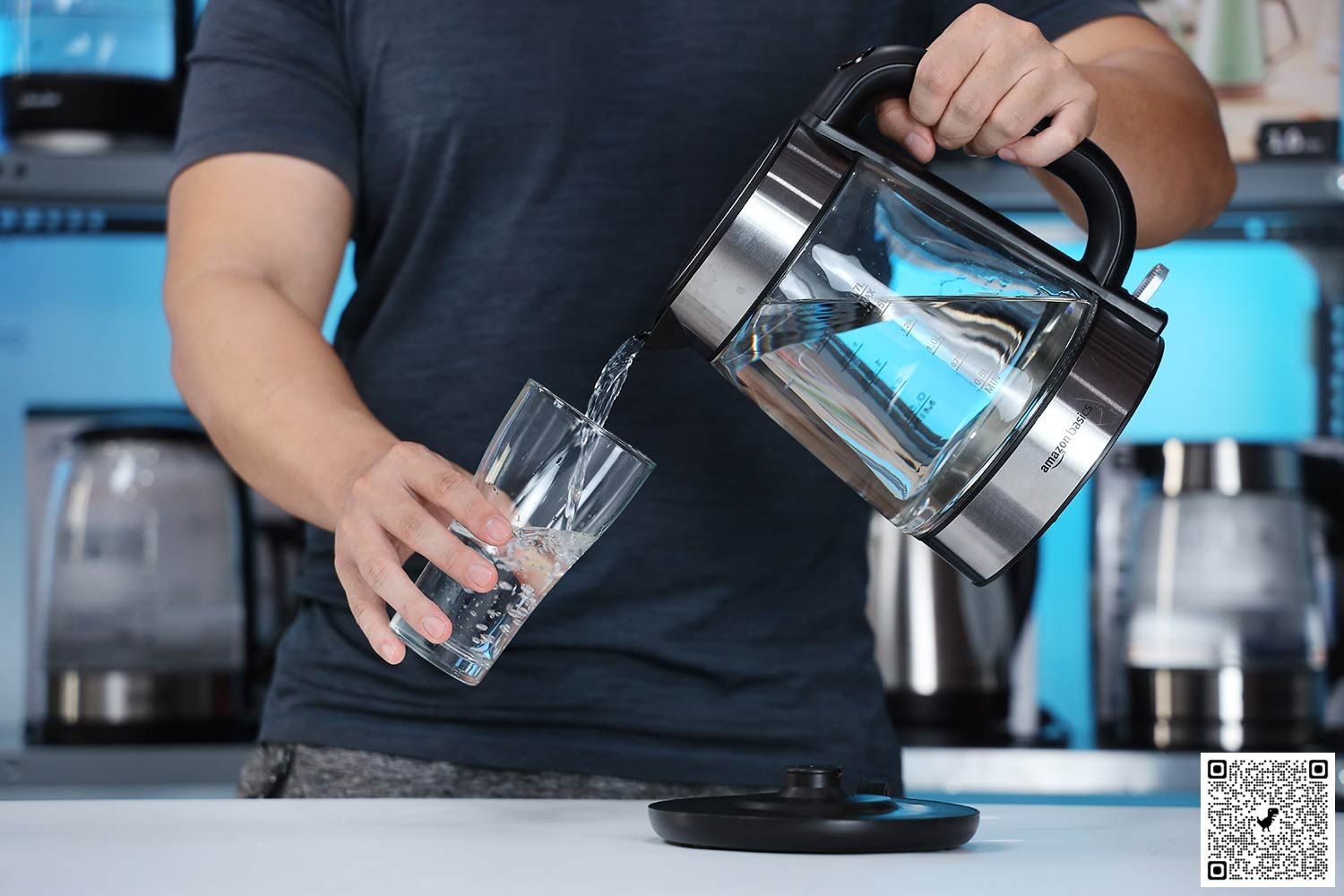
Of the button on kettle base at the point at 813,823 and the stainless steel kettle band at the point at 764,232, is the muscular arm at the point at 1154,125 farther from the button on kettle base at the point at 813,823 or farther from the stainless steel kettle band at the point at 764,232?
the button on kettle base at the point at 813,823

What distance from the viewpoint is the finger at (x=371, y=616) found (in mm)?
718

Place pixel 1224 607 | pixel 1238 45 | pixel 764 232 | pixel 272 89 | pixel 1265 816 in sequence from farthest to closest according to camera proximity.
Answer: pixel 1238 45
pixel 1224 607
pixel 272 89
pixel 764 232
pixel 1265 816

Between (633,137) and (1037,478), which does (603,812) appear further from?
(633,137)

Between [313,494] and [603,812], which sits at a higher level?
[313,494]

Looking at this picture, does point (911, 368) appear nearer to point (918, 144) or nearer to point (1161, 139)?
point (918, 144)

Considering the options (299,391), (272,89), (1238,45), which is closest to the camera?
(299,391)

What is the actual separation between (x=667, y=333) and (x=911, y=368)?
0.11 m

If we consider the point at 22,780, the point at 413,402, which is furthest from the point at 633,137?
the point at 22,780

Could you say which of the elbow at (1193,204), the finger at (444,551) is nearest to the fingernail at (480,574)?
the finger at (444,551)

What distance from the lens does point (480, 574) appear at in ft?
2.23

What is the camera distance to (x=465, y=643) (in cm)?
72

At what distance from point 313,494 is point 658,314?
0.24 metres

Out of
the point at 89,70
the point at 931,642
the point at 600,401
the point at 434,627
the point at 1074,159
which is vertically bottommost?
the point at 931,642

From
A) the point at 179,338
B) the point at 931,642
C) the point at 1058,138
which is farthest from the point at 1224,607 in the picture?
the point at 179,338
